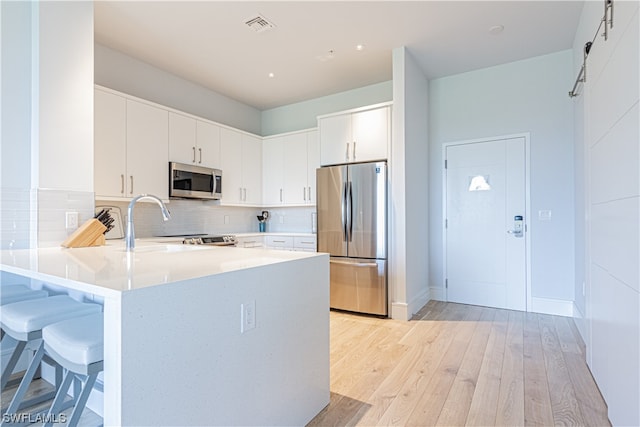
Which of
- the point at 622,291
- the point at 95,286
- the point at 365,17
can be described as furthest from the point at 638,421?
the point at 365,17

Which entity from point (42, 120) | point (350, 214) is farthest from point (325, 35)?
point (42, 120)

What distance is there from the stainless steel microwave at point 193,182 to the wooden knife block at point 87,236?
1.38m

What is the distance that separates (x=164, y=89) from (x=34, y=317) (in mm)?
3199

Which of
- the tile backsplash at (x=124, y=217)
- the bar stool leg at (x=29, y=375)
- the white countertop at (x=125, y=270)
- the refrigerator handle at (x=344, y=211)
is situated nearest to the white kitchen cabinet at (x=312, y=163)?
the tile backsplash at (x=124, y=217)

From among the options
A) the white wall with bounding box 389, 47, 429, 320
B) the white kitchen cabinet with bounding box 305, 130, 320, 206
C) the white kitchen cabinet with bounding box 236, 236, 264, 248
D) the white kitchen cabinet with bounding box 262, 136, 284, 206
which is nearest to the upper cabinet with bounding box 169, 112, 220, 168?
the white kitchen cabinet with bounding box 262, 136, 284, 206

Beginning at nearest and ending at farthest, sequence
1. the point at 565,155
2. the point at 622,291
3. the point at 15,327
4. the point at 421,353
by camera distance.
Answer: the point at 15,327
the point at 622,291
the point at 421,353
the point at 565,155

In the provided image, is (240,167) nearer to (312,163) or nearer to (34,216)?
(312,163)

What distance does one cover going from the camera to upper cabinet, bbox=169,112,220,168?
11.9 ft

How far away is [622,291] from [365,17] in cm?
266

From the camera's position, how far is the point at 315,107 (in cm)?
491

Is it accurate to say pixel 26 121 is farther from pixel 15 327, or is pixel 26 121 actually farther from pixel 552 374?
pixel 552 374

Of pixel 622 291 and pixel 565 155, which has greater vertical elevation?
pixel 565 155

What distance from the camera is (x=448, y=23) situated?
2.94 meters

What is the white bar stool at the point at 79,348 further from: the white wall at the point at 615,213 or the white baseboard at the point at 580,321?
the white baseboard at the point at 580,321
